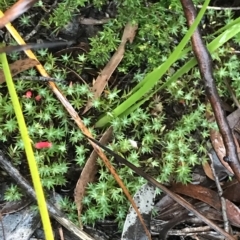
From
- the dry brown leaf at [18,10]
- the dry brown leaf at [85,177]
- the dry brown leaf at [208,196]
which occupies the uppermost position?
the dry brown leaf at [18,10]

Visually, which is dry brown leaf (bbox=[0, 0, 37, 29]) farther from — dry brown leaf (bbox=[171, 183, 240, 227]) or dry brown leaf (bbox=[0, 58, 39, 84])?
dry brown leaf (bbox=[171, 183, 240, 227])

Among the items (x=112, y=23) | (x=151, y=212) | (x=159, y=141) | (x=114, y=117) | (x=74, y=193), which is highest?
(x=112, y=23)

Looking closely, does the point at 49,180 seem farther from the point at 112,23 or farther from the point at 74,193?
the point at 112,23

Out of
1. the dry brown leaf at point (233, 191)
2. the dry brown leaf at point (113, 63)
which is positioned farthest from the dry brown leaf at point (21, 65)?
the dry brown leaf at point (233, 191)

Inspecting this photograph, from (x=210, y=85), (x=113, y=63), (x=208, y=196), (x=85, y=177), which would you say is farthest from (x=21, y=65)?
(x=208, y=196)

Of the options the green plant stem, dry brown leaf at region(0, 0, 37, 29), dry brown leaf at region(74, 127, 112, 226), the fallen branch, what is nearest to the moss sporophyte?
dry brown leaf at region(74, 127, 112, 226)

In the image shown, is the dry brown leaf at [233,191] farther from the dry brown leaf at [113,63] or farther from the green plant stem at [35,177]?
the green plant stem at [35,177]

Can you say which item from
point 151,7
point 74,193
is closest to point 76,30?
point 151,7
